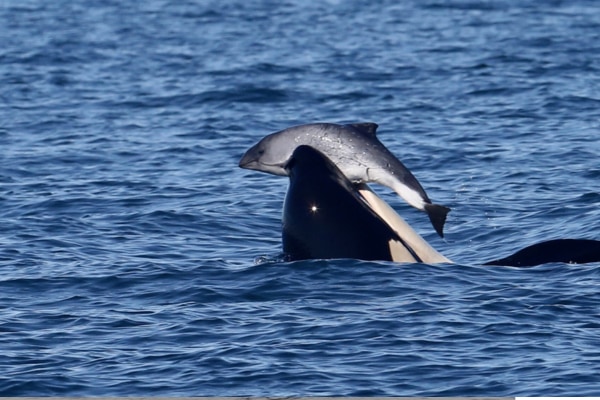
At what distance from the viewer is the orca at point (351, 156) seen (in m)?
14.7

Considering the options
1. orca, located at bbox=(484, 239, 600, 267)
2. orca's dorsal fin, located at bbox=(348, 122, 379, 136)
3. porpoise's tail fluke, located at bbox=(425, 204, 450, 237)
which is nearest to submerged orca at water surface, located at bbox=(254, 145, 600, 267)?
orca's dorsal fin, located at bbox=(348, 122, 379, 136)

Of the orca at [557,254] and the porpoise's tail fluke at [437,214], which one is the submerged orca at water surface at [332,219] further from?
the orca at [557,254]

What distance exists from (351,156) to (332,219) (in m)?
0.71

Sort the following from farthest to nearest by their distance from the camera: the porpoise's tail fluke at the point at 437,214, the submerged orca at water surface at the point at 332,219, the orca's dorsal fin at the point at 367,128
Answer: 1. the orca's dorsal fin at the point at 367,128
2. the submerged orca at water surface at the point at 332,219
3. the porpoise's tail fluke at the point at 437,214

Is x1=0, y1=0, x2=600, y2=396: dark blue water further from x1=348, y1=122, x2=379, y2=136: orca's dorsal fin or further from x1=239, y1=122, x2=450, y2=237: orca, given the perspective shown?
x1=348, y1=122, x2=379, y2=136: orca's dorsal fin

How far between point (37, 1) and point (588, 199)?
40126 millimetres

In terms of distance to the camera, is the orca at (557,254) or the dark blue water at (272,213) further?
the orca at (557,254)

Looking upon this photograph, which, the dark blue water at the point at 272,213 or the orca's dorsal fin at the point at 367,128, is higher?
the orca's dorsal fin at the point at 367,128

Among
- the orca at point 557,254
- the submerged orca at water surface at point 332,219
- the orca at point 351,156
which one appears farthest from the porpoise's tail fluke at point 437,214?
the orca at point 557,254

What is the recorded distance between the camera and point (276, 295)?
14773 millimetres

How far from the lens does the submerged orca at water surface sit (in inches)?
594

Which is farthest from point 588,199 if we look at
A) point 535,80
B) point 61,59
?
point 61,59

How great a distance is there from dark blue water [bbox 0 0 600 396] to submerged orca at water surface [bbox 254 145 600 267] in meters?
0.22

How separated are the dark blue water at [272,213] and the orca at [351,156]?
981 mm
